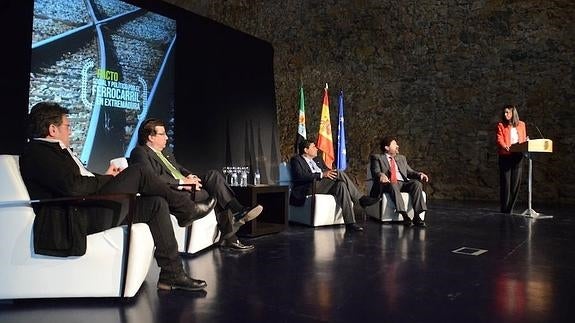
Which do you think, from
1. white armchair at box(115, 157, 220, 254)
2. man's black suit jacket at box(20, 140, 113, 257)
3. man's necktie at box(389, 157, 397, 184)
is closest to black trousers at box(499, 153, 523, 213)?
man's necktie at box(389, 157, 397, 184)


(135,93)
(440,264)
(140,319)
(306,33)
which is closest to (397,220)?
(440,264)

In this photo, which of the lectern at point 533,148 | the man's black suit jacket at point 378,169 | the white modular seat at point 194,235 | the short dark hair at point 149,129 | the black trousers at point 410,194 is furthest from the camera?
the lectern at point 533,148

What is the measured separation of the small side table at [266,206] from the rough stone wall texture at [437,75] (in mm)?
4989

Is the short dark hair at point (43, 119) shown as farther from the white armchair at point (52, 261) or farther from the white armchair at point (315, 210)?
the white armchair at point (315, 210)

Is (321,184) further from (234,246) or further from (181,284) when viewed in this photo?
(181,284)

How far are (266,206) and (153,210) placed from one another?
2.51m

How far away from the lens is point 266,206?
492 centimetres

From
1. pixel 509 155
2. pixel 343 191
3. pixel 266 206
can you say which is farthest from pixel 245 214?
pixel 509 155

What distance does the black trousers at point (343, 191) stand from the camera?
4828 mm

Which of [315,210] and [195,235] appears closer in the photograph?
[195,235]

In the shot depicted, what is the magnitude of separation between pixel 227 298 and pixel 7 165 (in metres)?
1.18

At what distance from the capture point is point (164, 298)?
235 centimetres

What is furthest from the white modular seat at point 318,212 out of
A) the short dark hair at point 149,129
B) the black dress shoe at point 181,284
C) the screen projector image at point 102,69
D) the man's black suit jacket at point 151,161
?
the black dress shoe at point 181,284

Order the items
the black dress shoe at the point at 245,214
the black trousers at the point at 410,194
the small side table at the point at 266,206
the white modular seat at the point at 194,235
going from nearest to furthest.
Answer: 1. the white modular seat at the point at 194,235
2. the black dress shoe at the point at 245,214
3. the small side table at the point at 266,206
4. the black trousers at the point at 410,194
